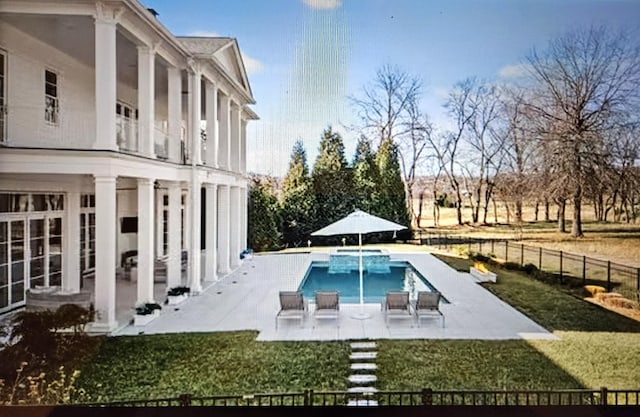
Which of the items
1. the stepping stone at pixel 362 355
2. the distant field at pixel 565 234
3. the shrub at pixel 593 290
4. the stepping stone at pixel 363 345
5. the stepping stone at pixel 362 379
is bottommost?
the stepping stone at pixel 362 379

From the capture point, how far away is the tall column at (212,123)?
4.55 metres

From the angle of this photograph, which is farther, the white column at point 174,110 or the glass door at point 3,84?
the white column at point 174,110

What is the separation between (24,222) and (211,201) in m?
1.66

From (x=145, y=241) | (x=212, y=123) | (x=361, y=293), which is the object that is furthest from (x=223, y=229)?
(x=361, y=293)

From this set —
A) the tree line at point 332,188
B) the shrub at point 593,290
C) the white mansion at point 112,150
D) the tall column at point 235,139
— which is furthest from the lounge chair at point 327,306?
the shrub at point 593,290

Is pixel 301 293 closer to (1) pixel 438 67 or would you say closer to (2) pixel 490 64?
(1) pixel 438 67

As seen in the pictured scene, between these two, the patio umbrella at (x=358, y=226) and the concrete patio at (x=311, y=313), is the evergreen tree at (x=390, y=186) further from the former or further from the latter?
the concrete patio at (x=311, y=313)

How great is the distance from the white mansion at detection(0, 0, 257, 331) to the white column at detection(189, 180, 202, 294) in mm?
12

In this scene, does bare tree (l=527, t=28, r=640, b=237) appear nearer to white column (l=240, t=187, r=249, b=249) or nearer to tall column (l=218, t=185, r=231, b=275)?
white column (l=240, t=187, r=249, b=249)

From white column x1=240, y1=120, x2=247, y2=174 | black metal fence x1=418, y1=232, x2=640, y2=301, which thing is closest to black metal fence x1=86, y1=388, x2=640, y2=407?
black metal fence x1=418, y1=232, x2=640, y2=301

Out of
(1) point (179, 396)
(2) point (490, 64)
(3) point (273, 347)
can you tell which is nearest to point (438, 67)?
(2) point (490, 64)

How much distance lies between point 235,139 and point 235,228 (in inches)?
36.4

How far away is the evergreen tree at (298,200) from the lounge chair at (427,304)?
1.09 meters

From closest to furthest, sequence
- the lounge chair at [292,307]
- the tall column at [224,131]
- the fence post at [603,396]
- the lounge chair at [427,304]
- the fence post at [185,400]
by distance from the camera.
A: 1. the fence post at [185,400]
2. the fence post at [603,396]
3. the lounge chair at [292,307]
4. the lounge chair at [427,304]
5. the tall column at [224,131]
